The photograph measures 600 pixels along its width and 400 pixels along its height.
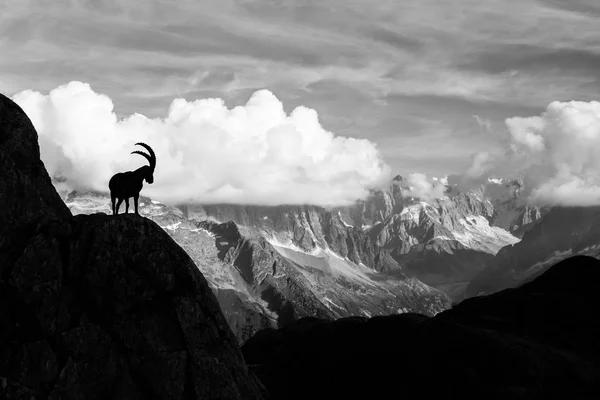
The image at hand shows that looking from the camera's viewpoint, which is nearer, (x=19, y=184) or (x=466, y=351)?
(x=19, y=184)

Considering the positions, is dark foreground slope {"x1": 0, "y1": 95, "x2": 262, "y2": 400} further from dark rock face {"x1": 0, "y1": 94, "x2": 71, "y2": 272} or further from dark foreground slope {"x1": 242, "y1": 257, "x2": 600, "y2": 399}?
dark foreground slope {"x1": 242, "y1": 257, "x2": 600, "y2": 399}

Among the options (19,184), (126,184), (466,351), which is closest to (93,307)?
(19,184)

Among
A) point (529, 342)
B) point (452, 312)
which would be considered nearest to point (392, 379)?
point (529, 342)

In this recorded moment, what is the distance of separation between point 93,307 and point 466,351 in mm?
45102

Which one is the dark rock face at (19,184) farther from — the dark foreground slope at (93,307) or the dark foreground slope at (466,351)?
the dark foreground slope at (466,351)

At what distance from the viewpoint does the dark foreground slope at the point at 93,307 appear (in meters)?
52.2

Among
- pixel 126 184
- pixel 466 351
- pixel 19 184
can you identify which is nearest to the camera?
pixel 19 184

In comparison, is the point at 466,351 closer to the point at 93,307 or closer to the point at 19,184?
the point at 93,307

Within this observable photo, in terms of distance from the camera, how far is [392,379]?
89.8m

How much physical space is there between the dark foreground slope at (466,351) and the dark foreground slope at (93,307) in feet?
104

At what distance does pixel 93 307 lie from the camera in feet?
180

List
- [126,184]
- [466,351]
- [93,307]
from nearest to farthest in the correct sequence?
[93,307] → [126,184] → [466,351]

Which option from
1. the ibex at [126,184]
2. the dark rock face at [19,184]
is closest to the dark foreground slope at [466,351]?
the ibex at [126,184]

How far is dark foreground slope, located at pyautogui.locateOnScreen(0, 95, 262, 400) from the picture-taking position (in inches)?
2056
